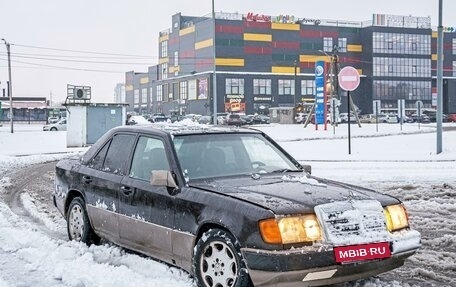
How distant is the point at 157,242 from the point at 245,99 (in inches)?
3922

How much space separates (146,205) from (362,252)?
2168 mm

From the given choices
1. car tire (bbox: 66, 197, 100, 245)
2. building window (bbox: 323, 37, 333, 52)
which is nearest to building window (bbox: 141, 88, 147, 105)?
building window (bbox: 323, 37, 333, 52)

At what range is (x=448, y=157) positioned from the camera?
801 inches

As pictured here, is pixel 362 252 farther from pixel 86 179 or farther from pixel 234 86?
pixel 234 86

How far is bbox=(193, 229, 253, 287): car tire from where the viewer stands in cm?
482

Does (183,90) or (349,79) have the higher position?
(183,90)

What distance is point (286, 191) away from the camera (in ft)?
17.1

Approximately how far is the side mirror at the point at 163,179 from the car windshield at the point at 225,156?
0.59 feet

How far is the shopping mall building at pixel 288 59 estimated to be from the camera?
10331 centimetres

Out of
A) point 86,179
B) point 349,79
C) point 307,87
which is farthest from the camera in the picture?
point 307,87

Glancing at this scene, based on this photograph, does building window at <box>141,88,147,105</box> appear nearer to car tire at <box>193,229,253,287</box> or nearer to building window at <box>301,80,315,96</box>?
building window at <box>301,80,315,96</box>

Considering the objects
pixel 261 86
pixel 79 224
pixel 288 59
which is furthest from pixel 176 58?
pixel 79 224

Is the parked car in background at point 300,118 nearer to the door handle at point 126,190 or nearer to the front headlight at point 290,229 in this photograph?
the door handle at point 126,190

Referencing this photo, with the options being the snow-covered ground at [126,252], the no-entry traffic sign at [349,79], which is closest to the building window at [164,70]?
the no-entry traffic sign at [349,79]
